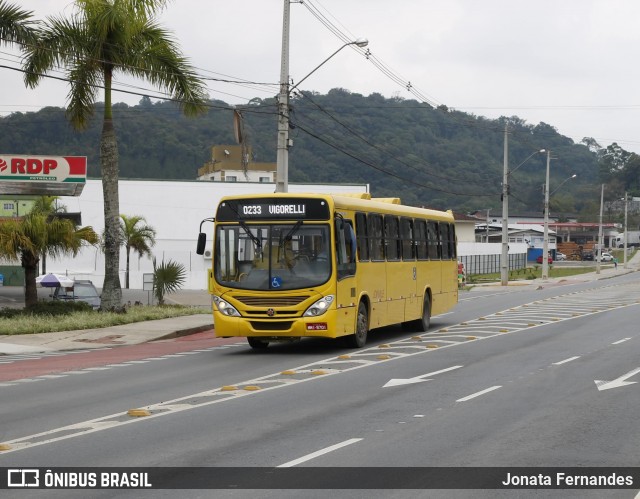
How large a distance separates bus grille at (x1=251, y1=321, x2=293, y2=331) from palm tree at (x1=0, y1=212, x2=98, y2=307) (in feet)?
35.7

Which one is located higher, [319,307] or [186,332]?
[319,307]

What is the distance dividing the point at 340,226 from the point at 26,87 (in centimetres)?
1206

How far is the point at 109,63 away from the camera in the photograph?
28.5 m

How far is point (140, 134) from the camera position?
391 feet

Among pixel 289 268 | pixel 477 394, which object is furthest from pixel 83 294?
pixel 477 394

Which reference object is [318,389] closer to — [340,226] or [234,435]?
[234,435]

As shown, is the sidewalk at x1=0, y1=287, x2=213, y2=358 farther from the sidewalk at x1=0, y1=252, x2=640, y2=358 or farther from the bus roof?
the bus roof

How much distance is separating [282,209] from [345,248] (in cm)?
146

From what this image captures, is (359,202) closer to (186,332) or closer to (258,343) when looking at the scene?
(258,343)

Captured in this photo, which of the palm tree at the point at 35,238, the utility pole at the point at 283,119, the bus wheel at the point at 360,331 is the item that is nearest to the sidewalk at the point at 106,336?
the palm tree at the point at 35,238

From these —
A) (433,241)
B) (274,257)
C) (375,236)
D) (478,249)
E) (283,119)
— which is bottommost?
(478,249)

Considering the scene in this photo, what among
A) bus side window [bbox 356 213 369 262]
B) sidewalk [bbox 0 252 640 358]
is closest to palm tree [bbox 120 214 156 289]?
sidewalk [bbox 0 252 640 358]

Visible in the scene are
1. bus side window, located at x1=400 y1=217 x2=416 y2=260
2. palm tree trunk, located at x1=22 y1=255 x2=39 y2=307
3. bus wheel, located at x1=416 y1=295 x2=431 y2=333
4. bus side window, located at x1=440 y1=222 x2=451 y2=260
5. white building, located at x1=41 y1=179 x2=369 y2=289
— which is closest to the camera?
bus side window, located at x1=400 y1=217 x2=416 y2=260

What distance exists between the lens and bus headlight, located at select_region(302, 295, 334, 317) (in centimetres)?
2050
